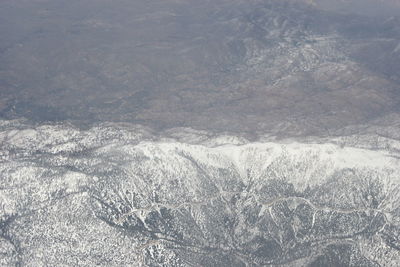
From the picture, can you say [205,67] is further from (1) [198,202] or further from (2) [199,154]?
(1) [198,202]

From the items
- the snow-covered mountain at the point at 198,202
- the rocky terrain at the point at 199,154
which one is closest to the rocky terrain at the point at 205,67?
the rocky terrain at the point at 199,154

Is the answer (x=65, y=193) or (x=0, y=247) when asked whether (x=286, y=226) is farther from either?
(x=0, y=247)

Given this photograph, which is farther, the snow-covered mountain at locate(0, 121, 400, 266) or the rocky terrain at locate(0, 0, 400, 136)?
the rocky terrain at locate(0, 0, 400, 136)

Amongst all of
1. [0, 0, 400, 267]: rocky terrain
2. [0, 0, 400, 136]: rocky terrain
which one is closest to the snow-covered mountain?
[0, 0, 400, 267]: rocky terrain

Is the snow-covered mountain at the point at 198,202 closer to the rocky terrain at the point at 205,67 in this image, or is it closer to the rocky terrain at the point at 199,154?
the rocky terrain at the point at 199,154

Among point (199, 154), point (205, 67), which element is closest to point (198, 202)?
point (199, 154)

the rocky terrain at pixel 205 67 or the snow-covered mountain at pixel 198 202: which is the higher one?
the rocky terrain at pixel 205 67

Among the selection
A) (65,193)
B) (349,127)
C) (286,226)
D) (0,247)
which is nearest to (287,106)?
(349,127)

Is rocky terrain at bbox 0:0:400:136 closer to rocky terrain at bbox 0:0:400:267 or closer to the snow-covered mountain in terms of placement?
rocky terrain at bbox 0:0:400:267
